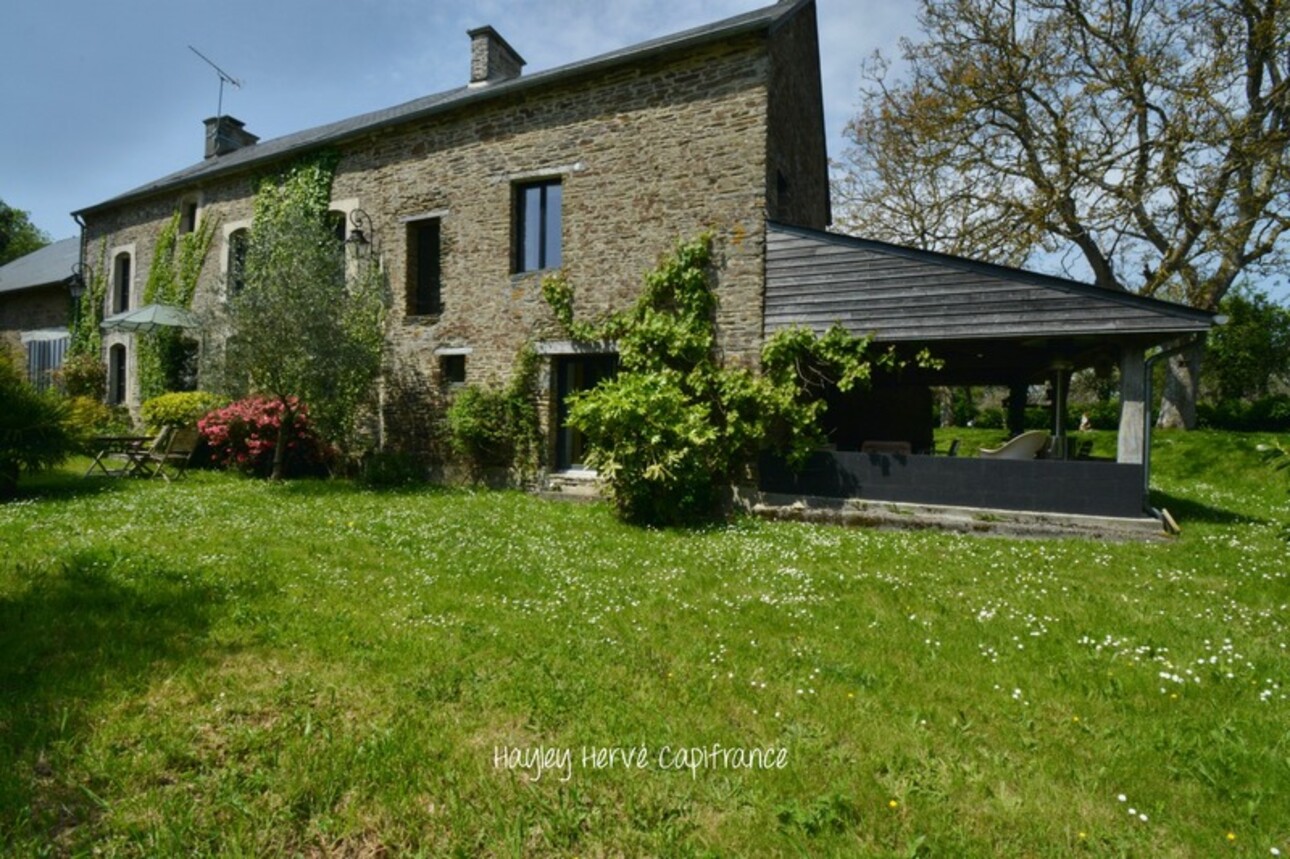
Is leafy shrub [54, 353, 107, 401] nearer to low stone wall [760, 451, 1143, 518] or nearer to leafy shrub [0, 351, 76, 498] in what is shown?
leafy shrub [0, 351, 76, 498]

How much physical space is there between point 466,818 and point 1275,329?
3577cm

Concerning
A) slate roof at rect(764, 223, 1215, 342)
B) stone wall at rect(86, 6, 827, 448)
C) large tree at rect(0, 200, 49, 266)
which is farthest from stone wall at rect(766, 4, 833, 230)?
large tree at rect(0, 200, 49, 266)

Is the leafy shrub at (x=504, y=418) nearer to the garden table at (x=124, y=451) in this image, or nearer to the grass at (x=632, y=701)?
the grass at (x=632, y=701)

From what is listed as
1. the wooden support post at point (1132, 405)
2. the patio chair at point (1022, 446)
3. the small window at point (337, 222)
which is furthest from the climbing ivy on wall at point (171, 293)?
the wooden support post at point (1132, 405)

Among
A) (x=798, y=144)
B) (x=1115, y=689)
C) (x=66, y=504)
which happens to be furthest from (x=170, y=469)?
(x=1115, y=689)

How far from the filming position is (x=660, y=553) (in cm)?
645

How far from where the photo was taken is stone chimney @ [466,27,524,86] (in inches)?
490

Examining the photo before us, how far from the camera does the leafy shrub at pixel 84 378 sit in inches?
653

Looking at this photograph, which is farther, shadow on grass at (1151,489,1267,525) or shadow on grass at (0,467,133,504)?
shadow on grass at (0,467,133,504)

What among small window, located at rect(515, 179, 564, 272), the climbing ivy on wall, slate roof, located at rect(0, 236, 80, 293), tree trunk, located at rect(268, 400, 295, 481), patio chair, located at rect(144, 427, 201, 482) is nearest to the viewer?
small window, located at rect(515, 179, 564, 272)

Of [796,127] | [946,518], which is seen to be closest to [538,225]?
[796,127]

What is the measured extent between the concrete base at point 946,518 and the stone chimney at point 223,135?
65.5 ft

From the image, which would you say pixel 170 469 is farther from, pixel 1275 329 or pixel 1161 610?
pixel 1275 329

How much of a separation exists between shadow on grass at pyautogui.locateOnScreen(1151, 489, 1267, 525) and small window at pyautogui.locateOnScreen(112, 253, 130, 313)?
24.1 m
